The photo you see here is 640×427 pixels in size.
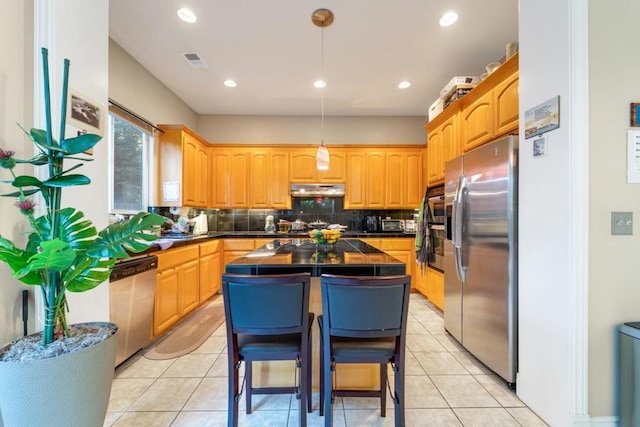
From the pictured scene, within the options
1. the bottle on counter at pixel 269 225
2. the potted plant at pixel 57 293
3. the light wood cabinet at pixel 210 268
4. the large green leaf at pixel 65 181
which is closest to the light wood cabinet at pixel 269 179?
the bottle on counter at pixel 269 225

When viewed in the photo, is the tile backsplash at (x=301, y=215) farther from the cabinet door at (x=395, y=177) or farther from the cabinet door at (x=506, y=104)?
the cabinet door at (x=506, y=104)

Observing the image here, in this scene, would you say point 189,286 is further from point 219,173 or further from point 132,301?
point 219,173

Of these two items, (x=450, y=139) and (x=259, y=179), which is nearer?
(x=450, y=139)

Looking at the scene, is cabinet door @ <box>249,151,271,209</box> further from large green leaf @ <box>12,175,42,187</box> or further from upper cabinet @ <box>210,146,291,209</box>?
large green leaf @ <box>12,175,42,187</box>

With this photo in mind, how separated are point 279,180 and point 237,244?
1285 millimetres

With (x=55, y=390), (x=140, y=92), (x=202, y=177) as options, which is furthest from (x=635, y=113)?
(x=202, y=177)

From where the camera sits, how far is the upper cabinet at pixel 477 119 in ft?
7.08

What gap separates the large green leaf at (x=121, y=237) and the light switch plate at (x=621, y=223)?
2.30m

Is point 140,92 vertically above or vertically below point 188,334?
above

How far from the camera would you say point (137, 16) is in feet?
8.09

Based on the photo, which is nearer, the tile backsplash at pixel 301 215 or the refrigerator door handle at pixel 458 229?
the refrigerator door handle at pixel 458 229

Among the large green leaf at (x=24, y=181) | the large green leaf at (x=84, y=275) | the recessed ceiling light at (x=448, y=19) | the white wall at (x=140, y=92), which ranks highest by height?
the recessed ceiling light at (x=448, y=19)

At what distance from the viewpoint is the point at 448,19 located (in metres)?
2.48

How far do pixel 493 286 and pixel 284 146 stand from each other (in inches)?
145
